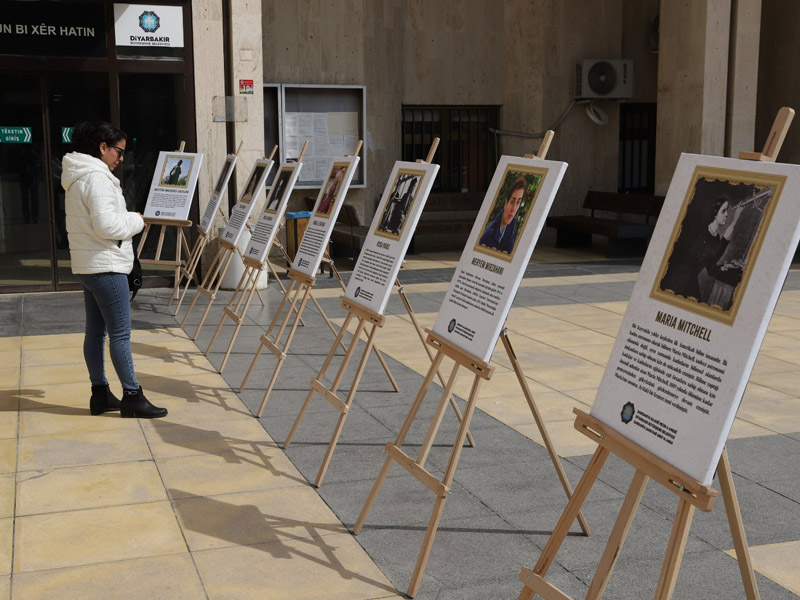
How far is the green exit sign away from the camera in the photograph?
11.2 m

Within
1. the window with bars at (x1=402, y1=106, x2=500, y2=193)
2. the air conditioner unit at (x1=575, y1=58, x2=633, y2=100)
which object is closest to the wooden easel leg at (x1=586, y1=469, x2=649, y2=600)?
the window with bars at (x1=402, y1=106, x2=500, y2=193)

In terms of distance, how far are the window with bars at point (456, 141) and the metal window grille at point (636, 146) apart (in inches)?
→ 96.7

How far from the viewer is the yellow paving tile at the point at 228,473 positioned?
4918 mm

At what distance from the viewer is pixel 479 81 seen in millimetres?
16203

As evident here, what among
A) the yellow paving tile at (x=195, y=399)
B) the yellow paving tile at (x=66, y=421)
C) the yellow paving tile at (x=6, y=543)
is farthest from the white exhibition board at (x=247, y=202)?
the yellow paving tile at (x=6, y=543)

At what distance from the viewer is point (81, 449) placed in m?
5.56

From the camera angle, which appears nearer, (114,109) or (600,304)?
(600,304)

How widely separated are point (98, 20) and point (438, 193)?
6461mm

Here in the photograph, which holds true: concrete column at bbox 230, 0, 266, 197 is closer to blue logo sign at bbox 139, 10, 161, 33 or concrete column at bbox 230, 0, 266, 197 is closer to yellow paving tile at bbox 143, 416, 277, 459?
blue logo sign at bbox 139, 10, 161, 33

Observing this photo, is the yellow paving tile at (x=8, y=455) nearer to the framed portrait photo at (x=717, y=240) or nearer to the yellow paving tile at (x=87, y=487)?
the yellow paving tile at (x=87, y=487)

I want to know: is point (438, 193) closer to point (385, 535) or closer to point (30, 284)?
point (30, 284)

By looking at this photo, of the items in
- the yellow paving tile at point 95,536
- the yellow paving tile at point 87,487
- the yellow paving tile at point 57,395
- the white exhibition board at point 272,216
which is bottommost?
the yellow paving tile at point 57,395

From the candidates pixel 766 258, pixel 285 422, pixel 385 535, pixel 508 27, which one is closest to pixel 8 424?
pixel 285 422

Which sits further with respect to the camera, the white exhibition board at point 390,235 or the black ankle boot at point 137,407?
the black ankle boot at point 137,407
